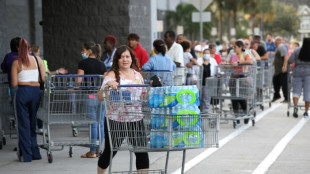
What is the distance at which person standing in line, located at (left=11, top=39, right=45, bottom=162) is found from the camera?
33.7ft

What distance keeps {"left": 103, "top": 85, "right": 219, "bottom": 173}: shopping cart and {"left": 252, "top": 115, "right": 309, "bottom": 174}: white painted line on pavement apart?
104 inches

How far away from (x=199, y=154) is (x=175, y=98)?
172 inches

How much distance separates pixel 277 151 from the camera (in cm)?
1135

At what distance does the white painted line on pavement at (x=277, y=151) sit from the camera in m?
9.73

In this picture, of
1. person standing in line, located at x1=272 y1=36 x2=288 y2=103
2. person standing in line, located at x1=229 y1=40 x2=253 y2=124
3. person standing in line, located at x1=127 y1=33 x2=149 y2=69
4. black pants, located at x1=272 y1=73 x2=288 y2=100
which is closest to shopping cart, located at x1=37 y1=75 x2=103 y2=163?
person standing in line, located at x1=127 y1=33 x2=149 y2=69

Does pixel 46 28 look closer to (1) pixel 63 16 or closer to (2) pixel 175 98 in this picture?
(1) pixel 63 16

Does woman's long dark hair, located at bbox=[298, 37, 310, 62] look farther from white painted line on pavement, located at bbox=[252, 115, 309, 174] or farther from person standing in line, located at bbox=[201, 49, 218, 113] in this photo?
person standing in line, located at bbox=[201, 49, 218, 113]

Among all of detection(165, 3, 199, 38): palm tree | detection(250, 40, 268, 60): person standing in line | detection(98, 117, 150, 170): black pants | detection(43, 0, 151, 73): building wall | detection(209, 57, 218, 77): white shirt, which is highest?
detection(165, 3, 199, 38): palm tree

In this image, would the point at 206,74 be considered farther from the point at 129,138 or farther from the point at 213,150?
the point at 129,138

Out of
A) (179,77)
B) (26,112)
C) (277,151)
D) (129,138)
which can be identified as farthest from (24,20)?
(129,138)

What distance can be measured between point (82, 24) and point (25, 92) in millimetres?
6821

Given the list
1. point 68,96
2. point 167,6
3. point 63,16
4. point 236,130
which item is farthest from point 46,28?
point 167,6

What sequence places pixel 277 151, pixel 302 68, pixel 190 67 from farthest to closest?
pixel 302 68 → pixel 190 67 → pixel 277 151

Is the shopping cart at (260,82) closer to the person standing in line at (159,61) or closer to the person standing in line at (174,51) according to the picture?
the person standing in line at (174,51)
